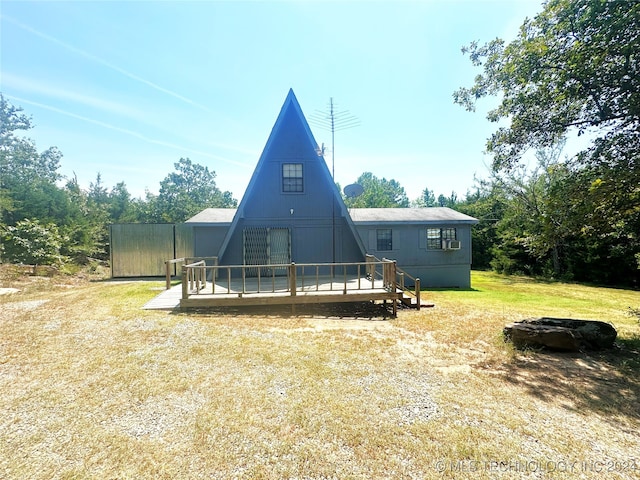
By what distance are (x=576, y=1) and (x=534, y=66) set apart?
102 cm

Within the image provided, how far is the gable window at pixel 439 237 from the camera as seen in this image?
14.6m

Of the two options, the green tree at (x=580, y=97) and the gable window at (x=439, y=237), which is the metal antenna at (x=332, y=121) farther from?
the gable window at (x=439, y=237)

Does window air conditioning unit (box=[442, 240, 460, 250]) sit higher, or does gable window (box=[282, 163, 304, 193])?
gable window (box=[282, 163, 304, 193])

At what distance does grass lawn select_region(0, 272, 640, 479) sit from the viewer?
2.49 metres

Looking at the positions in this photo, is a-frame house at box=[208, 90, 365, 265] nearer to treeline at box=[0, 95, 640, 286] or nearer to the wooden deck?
the wooden deck

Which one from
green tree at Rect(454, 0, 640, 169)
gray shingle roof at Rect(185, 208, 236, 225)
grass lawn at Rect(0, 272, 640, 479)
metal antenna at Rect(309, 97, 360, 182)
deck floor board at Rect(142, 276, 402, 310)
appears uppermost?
metal antenna at Rect(309, 97, 360, 182)

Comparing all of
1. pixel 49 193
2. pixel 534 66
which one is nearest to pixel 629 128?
pixel 534 66

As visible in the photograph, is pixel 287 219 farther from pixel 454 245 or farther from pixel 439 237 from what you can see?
pixel 454 245

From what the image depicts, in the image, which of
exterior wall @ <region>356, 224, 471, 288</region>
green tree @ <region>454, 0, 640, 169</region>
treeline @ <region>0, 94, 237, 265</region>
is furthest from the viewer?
exterior wall @ <region>356, 224, 471, 288</region>

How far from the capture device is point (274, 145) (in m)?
10.5

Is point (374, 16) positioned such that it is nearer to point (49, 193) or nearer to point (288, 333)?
point (288, 333)

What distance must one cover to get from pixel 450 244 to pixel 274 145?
34.2 feet

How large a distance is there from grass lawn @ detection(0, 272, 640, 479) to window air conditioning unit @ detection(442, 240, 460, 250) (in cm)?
820


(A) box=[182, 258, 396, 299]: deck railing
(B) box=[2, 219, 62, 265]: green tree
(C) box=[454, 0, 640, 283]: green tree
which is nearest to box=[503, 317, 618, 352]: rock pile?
(C) box=[454, 0, 640, 283]: green tree
